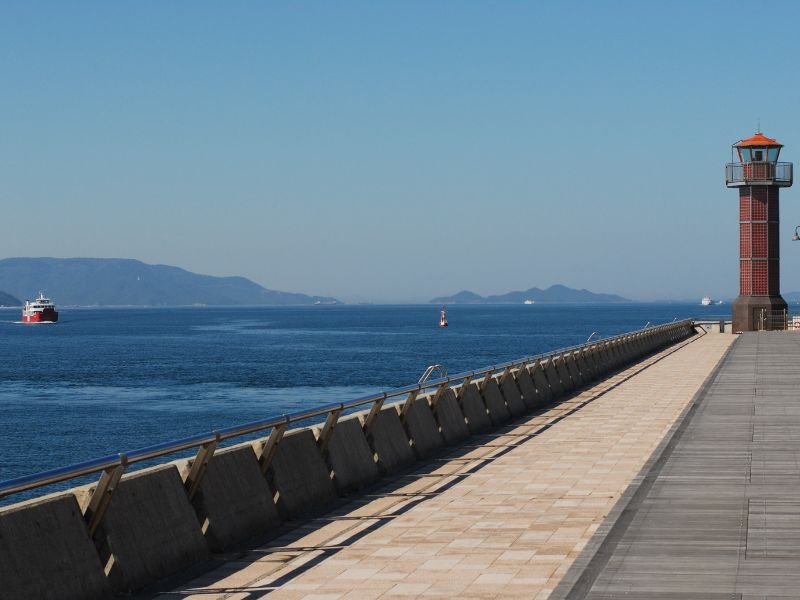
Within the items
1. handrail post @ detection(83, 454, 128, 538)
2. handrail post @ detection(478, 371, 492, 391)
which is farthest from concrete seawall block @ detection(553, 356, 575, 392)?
handrail post @ detection(83, 454, 128, 538)

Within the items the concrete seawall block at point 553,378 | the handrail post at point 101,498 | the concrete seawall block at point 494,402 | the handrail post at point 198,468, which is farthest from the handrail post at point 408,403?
the concrete seawall block at point 553,378

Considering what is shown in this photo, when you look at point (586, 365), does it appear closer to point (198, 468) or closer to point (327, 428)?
Answer: point (327, 428)

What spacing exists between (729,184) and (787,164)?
3.90m

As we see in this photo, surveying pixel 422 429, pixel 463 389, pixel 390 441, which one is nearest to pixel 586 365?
pixel 463 389

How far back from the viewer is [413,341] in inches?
5689

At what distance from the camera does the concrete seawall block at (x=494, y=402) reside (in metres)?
24.5

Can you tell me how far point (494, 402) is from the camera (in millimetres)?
24984

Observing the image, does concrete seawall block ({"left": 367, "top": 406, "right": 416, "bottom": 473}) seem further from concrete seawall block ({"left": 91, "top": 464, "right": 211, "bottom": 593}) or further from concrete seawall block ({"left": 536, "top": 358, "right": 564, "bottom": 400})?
concrete seawall block ({"left": 536, "top": 358, "right": 564, "bottom": 400})

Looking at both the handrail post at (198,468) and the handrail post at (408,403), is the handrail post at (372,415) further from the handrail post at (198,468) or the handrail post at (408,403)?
the handrail post at (198,468)

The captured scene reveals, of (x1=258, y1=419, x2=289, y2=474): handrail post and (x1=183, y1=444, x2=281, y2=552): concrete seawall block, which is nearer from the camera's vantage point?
(x1=183, y1=444, x2=281, y2=552): concrete seawall block

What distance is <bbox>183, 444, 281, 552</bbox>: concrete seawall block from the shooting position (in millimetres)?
11625

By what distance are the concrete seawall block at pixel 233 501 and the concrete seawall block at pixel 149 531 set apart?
27cm

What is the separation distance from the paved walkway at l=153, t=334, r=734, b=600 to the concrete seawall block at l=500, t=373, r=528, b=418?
123 inches

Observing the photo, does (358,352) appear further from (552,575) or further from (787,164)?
(552,575)
